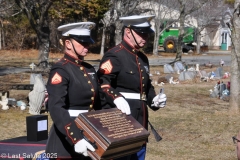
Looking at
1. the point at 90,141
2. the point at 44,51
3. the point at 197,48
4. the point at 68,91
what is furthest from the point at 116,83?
the point at 197,48

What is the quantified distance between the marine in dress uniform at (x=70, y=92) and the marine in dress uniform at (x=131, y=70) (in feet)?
1.65

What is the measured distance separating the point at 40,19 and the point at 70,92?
1906cm

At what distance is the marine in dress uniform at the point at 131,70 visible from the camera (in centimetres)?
488

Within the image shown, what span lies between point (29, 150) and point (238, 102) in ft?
20.8

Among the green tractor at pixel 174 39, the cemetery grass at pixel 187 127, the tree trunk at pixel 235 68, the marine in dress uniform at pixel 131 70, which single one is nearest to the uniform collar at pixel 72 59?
the marine in dress uniform at pixel 131 70

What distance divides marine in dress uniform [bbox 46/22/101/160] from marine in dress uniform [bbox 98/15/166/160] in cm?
50

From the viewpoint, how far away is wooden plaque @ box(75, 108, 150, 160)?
3793 mm

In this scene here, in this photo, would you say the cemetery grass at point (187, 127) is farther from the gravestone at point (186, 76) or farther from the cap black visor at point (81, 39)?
the gravestone at point (186, 76)

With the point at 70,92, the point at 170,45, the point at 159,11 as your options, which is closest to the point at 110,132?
the point at 70,92

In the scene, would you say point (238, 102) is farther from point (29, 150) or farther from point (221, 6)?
point (221, 6)

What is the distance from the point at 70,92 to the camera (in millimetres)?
4160

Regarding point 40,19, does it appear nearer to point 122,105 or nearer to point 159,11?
point 122,105

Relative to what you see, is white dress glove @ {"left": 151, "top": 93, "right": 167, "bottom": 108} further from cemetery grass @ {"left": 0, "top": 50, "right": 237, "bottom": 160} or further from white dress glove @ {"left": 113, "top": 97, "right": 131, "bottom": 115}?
cemetery grass @ {"left": 0, "top": 50, "right": 237, "bottom": 160}

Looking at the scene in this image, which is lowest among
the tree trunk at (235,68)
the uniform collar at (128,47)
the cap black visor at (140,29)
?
the tree trunk at (235,68)
